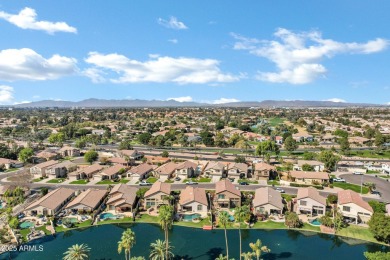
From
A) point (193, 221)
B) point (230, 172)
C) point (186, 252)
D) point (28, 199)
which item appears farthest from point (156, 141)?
point (186, 252)

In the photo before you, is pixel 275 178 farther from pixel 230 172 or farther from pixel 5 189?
pixel 5 189

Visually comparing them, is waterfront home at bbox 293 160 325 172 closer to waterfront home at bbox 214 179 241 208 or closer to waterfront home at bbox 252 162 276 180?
waterfront home at bbox 252 162 276 180

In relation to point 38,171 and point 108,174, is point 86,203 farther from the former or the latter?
point 38,171

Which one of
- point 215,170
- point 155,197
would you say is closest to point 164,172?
point 215,170

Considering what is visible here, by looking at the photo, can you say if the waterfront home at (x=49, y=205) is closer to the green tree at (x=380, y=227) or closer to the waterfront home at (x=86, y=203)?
the waterfront home at (x=86, y=203)

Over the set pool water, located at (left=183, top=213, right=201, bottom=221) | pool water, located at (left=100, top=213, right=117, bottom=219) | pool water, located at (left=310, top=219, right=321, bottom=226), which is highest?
pool water, located at (left=310, top=219, right=321, bottom=226)

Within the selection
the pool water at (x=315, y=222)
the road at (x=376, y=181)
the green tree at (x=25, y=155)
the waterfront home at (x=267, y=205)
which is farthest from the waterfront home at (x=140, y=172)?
the road at (x=376, y=181)

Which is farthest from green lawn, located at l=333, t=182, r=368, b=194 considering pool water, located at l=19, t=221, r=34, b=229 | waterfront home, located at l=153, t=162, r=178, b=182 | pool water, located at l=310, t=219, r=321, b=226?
pool water, located at l=19, t=221, r=34, b=229
